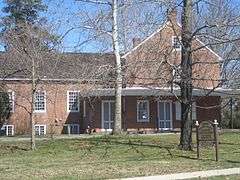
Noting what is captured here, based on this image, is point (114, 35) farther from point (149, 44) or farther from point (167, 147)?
point (167, 147)

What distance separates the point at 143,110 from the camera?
144 ft

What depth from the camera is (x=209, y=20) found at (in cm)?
2191

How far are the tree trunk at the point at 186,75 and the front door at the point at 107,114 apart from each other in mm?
20199

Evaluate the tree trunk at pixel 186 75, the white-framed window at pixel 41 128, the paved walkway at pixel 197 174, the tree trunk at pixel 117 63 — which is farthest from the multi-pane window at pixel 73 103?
the paved walkway at pixel 197 174

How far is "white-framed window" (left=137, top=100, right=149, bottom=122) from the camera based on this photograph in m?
43.5

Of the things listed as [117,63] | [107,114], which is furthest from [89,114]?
[117,63]

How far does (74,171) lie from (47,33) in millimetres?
10498

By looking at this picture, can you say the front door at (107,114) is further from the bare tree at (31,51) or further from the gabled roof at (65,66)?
the bare tree at (31,51)

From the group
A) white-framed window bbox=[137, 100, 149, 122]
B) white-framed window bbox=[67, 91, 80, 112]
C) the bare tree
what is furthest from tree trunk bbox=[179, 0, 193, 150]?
white-framed window bbox=[67, 91, 80, 112]

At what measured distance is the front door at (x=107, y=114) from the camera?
43500 millimetres

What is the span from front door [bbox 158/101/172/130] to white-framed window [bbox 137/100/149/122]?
1028mm

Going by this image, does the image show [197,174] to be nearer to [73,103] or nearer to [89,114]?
[89,114]

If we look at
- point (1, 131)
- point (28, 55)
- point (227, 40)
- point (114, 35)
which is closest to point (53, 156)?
point (28, 55)

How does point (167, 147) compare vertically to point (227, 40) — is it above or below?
below
